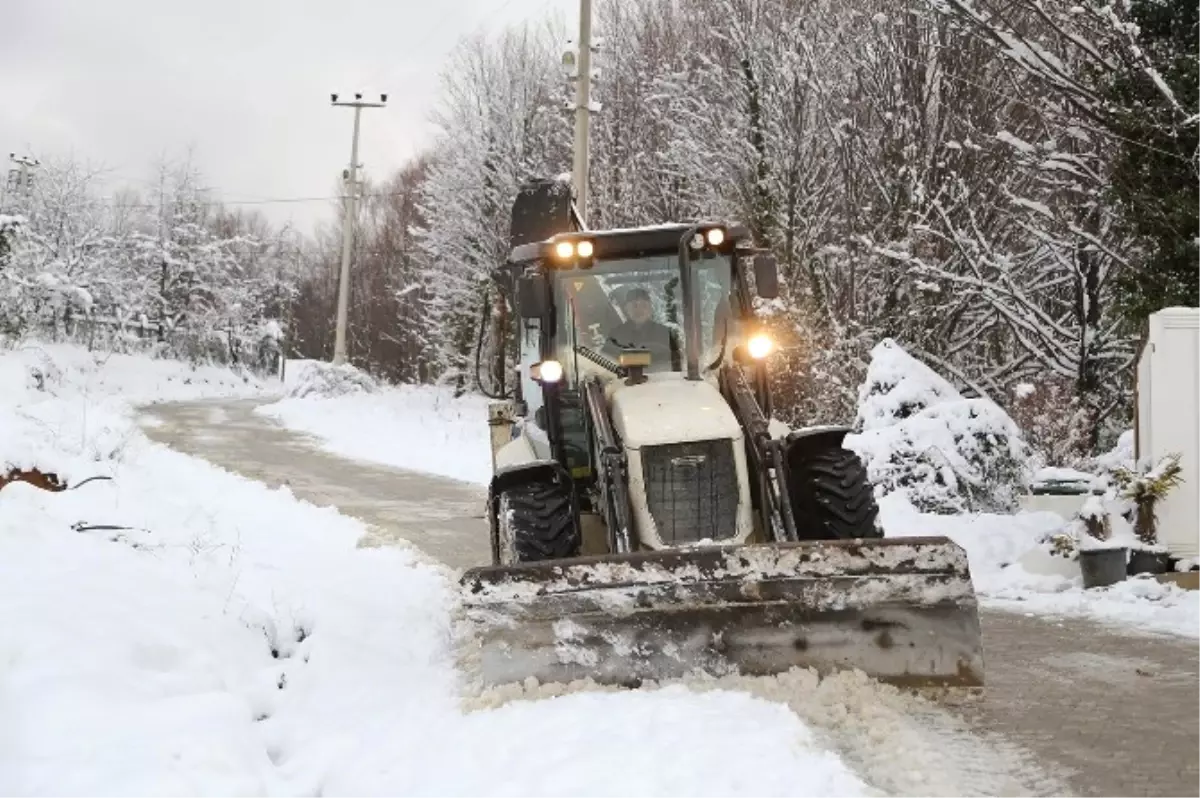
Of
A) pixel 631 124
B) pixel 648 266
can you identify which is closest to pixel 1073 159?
pixel 648 266

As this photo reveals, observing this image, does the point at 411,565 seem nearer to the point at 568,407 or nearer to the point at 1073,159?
the point at 568,407

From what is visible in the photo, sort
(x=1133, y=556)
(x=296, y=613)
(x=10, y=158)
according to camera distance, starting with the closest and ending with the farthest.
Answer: (x=296, y=613)
(x=1133, y=556)
(x=10, y=158)

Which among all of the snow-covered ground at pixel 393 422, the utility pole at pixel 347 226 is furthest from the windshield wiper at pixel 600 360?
the utility pole at pixel 347 226

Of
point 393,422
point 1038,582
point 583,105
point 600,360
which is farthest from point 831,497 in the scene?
point 393,422

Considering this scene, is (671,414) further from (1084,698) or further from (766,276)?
(1084,698)

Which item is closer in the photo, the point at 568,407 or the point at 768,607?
the point at 768,607

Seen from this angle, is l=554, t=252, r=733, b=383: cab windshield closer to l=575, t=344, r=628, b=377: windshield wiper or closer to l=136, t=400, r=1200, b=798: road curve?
l=575, t=344, r=628, b=377: windshield wiper

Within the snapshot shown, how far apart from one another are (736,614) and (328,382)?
3123cm

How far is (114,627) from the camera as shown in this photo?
4938mm

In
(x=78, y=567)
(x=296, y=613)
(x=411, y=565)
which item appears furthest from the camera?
(x=411, y=565)

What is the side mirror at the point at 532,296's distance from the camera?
6578 millimetres

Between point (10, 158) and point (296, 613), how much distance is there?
49120mm

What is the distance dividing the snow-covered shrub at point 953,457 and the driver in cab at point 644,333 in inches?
206

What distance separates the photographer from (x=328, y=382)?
3488 cm
